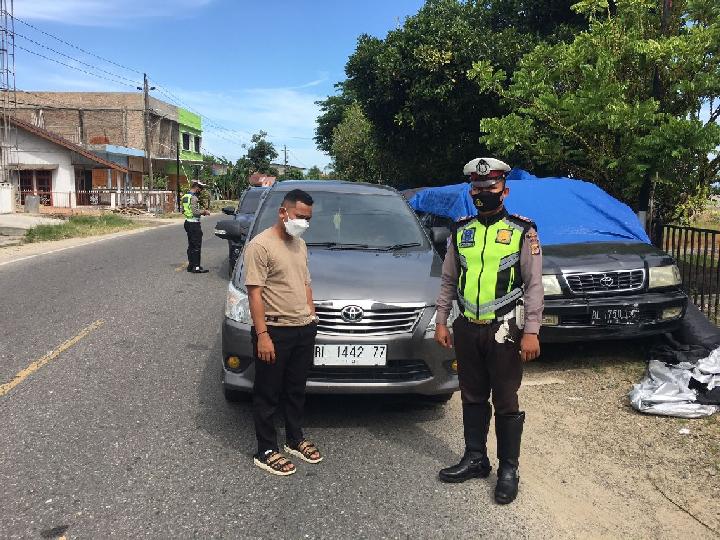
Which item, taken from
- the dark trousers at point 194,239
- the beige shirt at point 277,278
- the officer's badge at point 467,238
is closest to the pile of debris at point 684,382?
the officer's badge at point 467,238

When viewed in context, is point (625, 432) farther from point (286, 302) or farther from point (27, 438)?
point (27, 438)

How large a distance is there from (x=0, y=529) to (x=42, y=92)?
52.2 m

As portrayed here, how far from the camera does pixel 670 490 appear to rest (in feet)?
11.5

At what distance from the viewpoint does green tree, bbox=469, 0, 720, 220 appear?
299 inches

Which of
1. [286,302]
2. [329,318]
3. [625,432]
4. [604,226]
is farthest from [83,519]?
[604,226]

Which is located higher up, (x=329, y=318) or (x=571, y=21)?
(x=571, y=21)

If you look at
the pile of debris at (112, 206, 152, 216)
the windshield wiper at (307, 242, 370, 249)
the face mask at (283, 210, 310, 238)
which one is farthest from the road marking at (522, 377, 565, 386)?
the pile of debris at (112, 206, 152, 216)

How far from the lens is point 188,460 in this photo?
146 inches

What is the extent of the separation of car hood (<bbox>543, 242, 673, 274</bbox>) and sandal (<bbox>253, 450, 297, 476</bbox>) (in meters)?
2.99

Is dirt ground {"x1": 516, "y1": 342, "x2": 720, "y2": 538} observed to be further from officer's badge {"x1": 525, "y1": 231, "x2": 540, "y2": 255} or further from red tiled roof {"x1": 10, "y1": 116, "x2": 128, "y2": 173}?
red tiled roof {"x1": 10, "y1": 116, "x2": 128, "y2": 173}

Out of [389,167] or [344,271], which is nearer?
[344,271]

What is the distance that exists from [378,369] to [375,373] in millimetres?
44

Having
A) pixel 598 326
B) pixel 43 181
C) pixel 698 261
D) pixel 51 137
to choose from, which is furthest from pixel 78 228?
pixel 598 326

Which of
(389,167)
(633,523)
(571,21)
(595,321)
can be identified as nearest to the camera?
(633,523)
